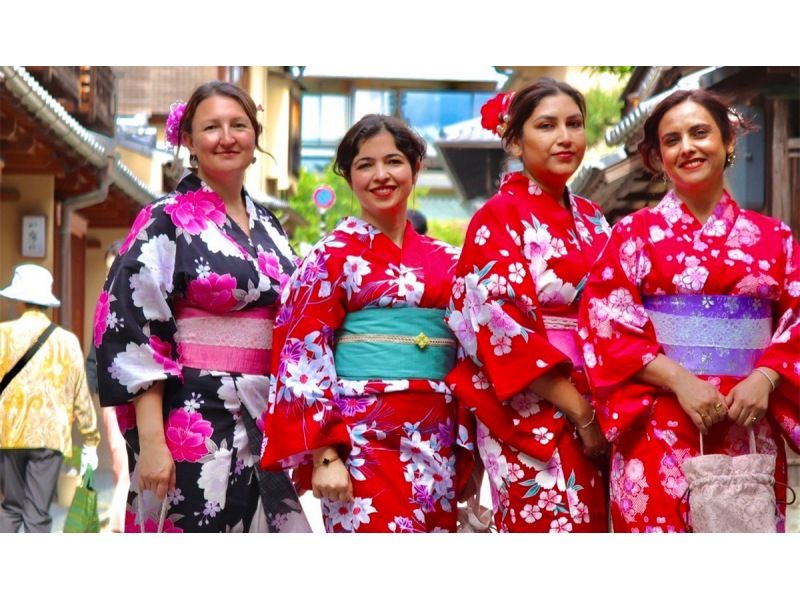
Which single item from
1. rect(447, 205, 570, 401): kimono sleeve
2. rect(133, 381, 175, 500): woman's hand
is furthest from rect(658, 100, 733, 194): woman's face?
rect(133, 381, 175, 500): woman's hand

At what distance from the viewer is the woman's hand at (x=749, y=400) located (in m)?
3.71

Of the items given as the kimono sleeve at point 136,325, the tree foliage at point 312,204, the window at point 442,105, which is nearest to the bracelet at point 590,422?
the kimono sleeve at point 136,325

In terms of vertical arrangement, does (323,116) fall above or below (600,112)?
above

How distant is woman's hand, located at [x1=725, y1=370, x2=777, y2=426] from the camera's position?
3713mm

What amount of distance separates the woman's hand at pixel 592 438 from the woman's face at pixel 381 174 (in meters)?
1.03

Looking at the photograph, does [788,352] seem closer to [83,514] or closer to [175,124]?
[175,124]

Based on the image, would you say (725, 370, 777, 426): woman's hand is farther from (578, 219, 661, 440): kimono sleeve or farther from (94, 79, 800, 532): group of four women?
(578, 219, 661, 440): kimono sleeve

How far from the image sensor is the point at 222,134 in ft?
14.0

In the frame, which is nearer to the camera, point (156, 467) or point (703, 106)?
point (703, 106)

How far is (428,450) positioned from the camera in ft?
13.5

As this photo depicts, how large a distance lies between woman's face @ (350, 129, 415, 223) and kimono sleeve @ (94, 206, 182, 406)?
72cm

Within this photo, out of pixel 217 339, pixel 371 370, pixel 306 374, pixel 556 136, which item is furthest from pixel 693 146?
pixel 217 339

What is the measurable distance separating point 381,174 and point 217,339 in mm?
A: 819

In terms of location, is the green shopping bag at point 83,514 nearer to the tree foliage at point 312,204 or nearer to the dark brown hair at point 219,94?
the dark brown hair at point 219,94
